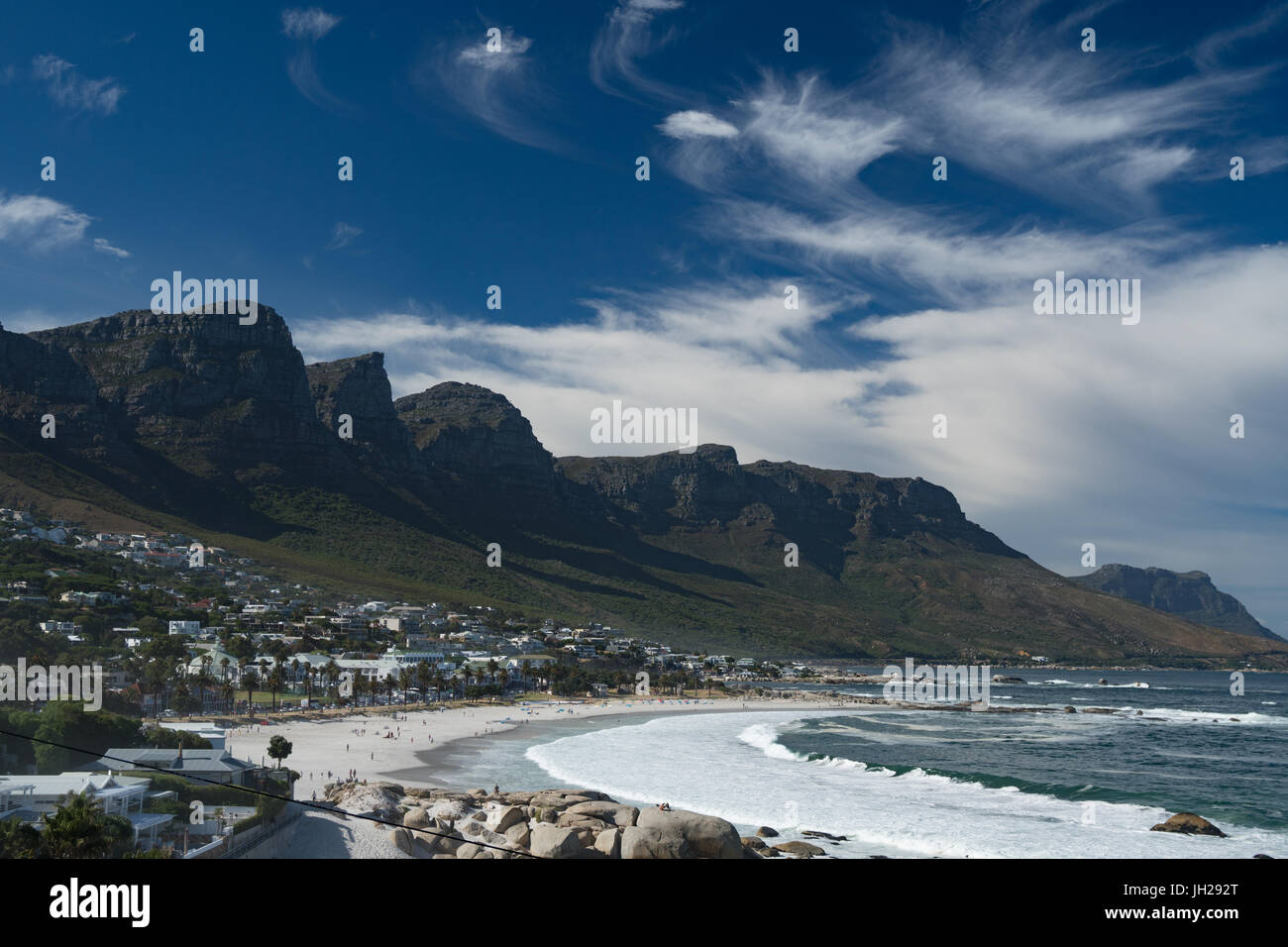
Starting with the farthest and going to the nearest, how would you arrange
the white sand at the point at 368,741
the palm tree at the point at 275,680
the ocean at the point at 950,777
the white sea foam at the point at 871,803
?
the palm tree at the point at 275,680, the ocean at the point at 950,777, the white sea foam at the point at 871,803, the white sand at the point at 368,741

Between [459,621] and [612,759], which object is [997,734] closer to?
[612,759]

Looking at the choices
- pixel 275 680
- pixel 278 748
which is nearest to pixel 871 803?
pixel 278 748

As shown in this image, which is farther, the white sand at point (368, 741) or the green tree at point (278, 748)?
the green tree at point (278, 748)

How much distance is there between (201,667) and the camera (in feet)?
263

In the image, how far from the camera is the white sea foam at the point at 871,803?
32.6m

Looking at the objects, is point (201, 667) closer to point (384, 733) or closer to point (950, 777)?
point (384, 733)

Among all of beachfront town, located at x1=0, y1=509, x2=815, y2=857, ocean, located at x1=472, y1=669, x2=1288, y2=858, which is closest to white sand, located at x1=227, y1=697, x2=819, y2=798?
beachfront town, located at x1=0, y1=509, x2=815, y2=857

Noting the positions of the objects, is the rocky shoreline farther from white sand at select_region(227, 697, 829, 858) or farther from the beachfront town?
the beachfront town

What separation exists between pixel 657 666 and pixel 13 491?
373ft

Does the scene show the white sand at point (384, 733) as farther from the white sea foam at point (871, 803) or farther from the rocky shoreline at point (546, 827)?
the white sea foam at point (871, 803)

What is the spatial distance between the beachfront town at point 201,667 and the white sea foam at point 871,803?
20.2 m

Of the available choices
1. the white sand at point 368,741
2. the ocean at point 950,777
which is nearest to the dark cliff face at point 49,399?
the white sand at point 368,741
